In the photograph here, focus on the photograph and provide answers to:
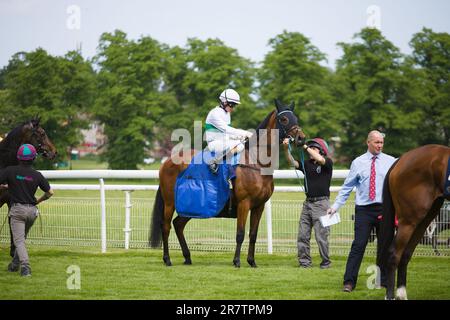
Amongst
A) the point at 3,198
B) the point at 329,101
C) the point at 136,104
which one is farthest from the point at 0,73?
the point at 3,198

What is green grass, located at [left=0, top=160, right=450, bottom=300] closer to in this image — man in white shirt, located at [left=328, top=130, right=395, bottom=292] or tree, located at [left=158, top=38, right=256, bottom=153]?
man in white shirt, located at [left=328, top=130, right=395, bottom=292]

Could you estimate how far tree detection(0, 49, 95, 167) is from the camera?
4481 centimetres

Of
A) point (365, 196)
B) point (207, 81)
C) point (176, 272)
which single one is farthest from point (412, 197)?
point (207, 81)

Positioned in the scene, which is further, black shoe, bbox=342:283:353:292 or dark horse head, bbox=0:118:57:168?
dark horse head, bbox=0:118:57:168

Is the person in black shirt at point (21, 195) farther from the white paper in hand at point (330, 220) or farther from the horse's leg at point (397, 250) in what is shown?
the horse's leg at point (397, 250)

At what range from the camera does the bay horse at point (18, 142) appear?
9212 millimetres

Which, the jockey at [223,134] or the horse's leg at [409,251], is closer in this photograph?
the horse's leg at [409,251]

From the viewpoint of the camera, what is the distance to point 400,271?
20.9ft

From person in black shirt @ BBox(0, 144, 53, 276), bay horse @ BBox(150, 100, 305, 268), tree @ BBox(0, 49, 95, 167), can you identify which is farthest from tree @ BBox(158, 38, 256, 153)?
person in black shirt @ BBox(0, 144, 53, 276)

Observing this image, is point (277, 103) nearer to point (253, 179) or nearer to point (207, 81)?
point (253, 179)

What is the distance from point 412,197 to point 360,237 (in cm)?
98

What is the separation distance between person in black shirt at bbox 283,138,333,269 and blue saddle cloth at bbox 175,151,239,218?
95 cm

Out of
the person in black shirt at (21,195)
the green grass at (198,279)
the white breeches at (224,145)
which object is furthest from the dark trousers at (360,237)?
the person in black shirt at (21,195)

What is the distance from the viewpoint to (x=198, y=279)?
7723mm
